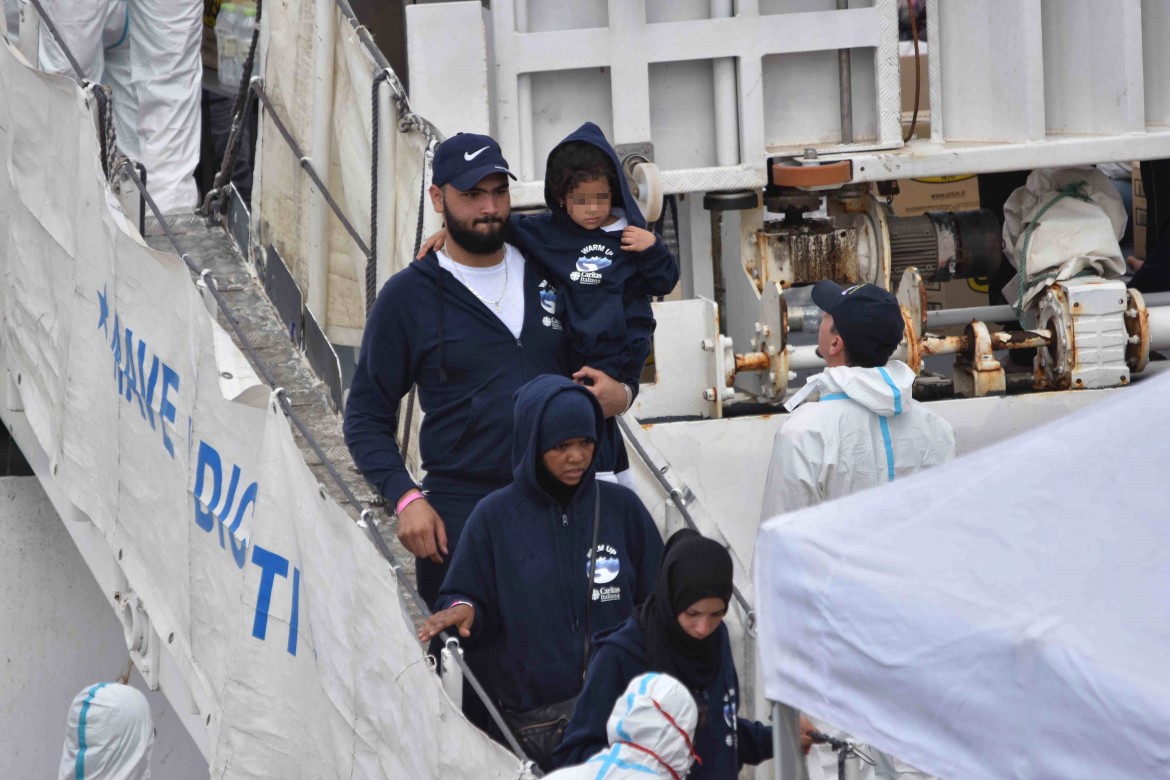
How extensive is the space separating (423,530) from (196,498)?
1.32 metres

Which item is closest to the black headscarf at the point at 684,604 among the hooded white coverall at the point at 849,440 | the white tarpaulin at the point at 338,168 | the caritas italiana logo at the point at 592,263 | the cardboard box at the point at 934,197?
the caritas italiana logo at the point at 592,263

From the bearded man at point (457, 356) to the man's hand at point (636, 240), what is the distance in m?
0.27

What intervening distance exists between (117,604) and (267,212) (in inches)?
71.7

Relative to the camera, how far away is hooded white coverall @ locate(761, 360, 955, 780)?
442cm

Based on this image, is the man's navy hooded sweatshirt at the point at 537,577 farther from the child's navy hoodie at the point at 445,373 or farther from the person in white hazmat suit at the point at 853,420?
the person in white hazmat suit at the point at 853,420

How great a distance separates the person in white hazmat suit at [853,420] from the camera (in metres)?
4.42

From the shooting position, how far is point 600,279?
164 inches

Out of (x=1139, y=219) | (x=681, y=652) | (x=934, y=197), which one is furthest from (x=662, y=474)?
(x=934, y=197)

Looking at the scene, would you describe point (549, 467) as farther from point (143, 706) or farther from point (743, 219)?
point (743, 219)

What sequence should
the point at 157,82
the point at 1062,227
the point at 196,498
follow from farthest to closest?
the point at 157,82
the point at 1062,227
the point at 196,498

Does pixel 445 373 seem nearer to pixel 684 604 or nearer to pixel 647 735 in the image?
pixel 684 604

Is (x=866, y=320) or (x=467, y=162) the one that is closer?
(x=467, y=162)

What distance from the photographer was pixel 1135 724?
2188mm

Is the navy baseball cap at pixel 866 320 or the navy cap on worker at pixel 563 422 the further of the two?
the navy baseball cap at pixel 866 320
